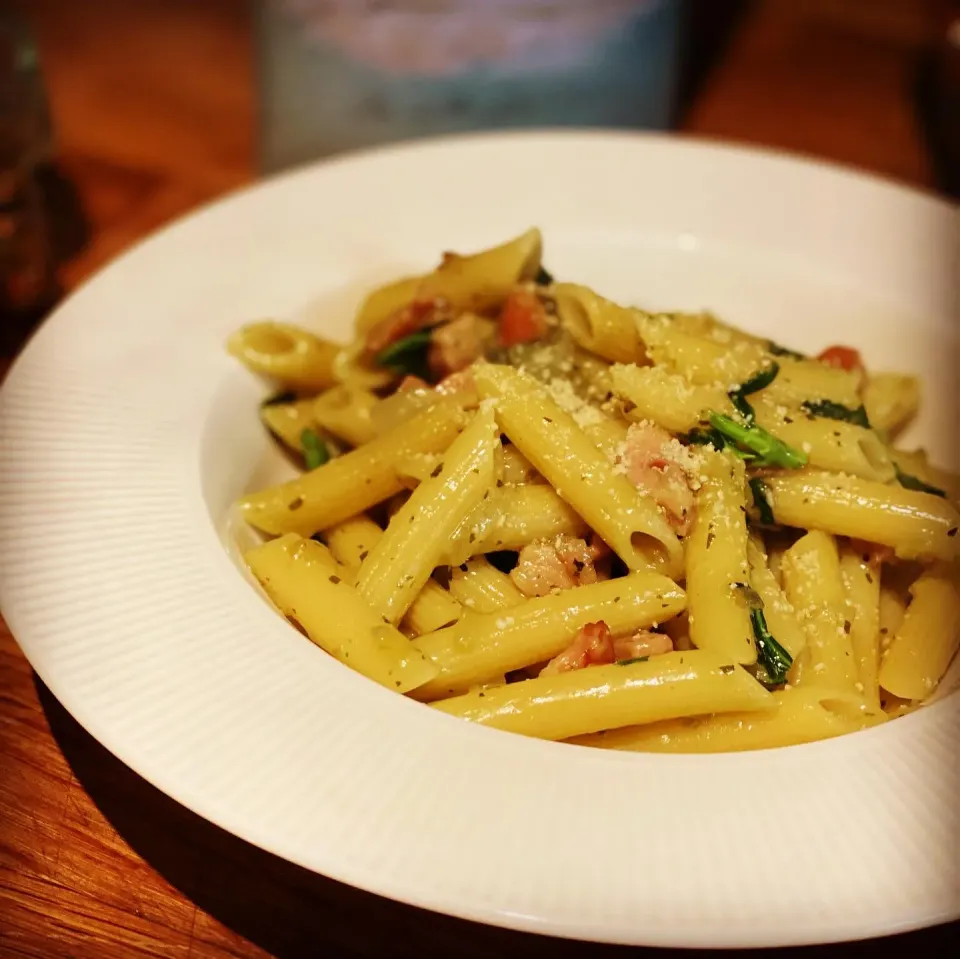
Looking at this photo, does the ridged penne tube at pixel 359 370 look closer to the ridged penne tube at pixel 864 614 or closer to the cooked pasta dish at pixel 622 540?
the cooked pasta dish at pixel 622 540

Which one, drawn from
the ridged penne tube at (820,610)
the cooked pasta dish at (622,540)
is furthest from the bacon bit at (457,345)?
the ridged penne tube at (820,610)

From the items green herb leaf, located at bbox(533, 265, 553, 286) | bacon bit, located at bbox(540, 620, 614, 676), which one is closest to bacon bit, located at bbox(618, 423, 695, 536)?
bacon bit, located at bbox(540, 620, 614, 676)

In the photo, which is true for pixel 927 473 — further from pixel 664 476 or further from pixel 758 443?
pixel 664 476

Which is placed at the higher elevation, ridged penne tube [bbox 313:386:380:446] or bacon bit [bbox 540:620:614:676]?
bacon bit [bbox 540:620:614:676]

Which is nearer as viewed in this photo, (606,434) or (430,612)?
(430,612)

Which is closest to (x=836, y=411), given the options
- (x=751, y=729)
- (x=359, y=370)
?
(x=751, y=729)

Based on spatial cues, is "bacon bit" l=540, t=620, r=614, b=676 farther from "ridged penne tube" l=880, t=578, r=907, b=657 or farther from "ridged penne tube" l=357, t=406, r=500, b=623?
"ridged penne tube" l=880, t=578, r=907, b=657

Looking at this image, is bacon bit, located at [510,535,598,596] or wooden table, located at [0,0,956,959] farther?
bacon bit, located at [510,535,598,596]
